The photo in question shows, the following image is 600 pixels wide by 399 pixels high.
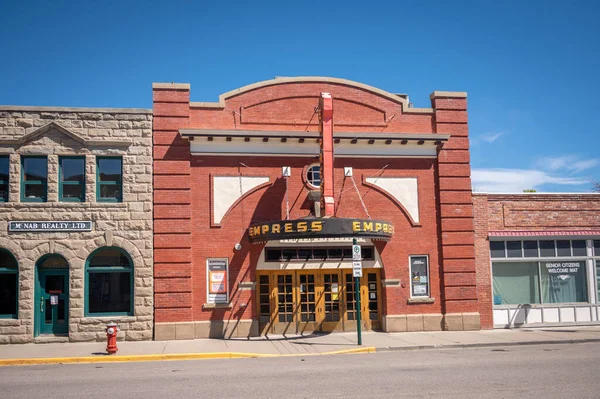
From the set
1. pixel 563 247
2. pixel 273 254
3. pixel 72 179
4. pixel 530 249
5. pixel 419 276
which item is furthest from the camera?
pixel 563 247

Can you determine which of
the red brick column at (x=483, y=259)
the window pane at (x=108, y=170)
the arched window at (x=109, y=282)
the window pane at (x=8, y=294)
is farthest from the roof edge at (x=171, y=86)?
the red brick column at (x=483, y=259)

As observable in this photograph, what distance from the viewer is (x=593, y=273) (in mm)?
22844

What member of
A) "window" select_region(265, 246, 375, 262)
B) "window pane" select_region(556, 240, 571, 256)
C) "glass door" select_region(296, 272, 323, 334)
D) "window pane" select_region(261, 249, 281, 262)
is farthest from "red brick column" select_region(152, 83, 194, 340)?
"window pane" select_region(556, 240, 571, 256)

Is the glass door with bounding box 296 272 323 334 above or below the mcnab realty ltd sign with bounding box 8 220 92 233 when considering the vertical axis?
below

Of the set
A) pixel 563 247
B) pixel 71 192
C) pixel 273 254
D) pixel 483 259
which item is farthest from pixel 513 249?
pixel 71 192

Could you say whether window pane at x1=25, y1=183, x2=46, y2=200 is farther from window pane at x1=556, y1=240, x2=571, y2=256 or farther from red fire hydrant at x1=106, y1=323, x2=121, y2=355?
window pane at x1=556, y1=240, x2=571, y2=256

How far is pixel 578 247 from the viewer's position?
2292 centimetres

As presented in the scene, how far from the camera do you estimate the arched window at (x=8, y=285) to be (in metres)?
18.8

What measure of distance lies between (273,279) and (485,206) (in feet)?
27.1

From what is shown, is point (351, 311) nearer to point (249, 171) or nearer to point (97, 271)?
point (249, 171)

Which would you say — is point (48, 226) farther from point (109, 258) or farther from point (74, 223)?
point (109, 258)

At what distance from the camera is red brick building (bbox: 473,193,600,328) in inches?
854

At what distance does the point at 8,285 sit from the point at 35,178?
3.53 meters

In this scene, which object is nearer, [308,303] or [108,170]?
[108,170]
